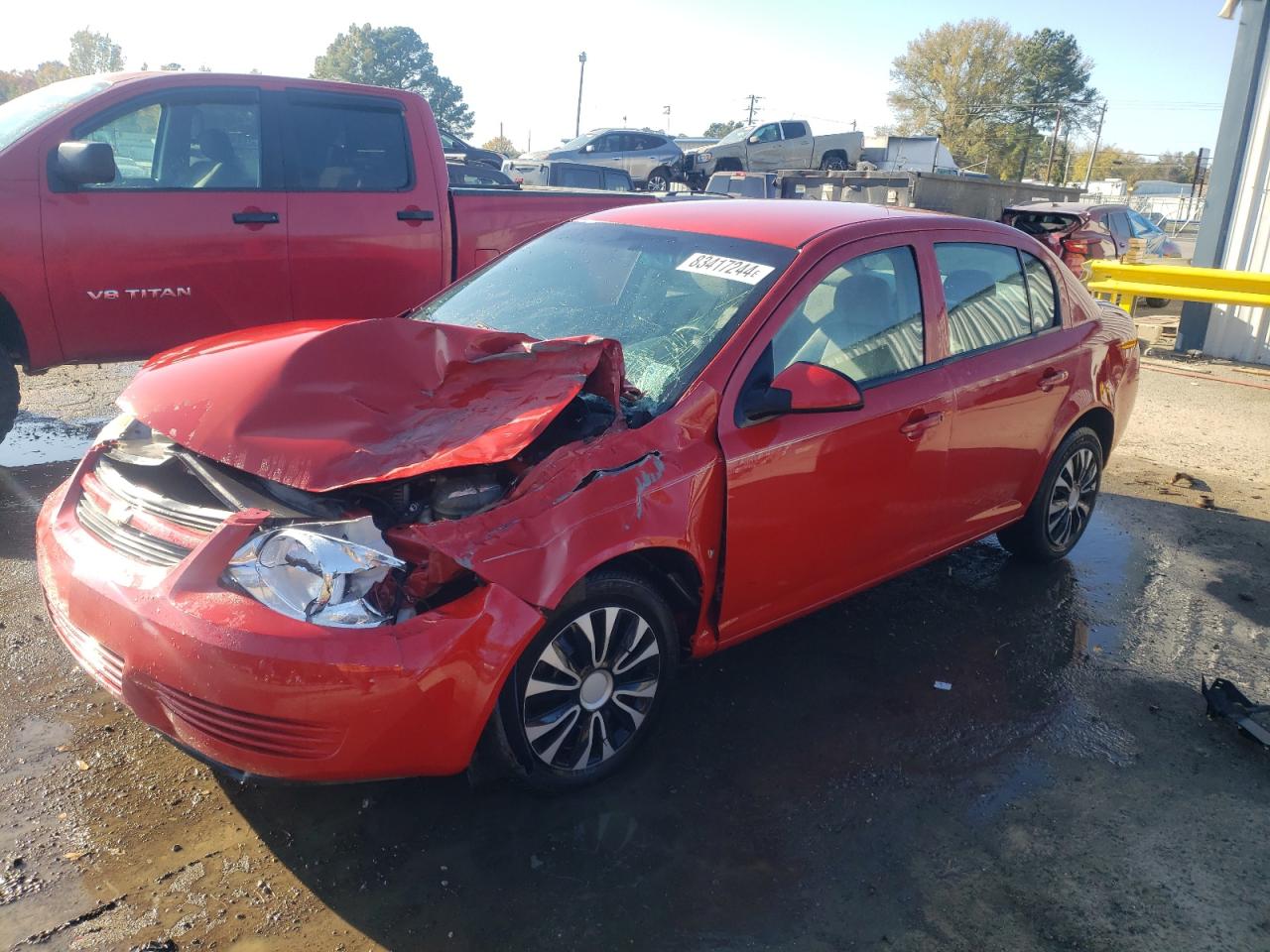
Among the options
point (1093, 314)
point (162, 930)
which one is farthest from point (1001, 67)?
point (162, 930)

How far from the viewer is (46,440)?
6.24 meters

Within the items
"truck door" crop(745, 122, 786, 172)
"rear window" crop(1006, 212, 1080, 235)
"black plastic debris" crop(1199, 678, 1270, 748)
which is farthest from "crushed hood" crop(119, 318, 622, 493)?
"truck door" crop(745, 122, 786, 172)

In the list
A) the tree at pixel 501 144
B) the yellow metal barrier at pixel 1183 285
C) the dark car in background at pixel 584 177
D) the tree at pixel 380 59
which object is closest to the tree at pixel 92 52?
the tree at pixel 380 59

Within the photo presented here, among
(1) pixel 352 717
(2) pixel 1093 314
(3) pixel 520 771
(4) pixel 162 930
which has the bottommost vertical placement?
(4) pixel 162 930

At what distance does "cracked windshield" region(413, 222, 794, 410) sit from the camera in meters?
3.44

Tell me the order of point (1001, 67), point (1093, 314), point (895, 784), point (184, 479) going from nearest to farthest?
1. point (184, 479)
2. point (895, 784)
3. point (1093, 314)
4. point (1001, 67)

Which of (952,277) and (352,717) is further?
(952,277)

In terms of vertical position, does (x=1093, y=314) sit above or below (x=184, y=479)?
above

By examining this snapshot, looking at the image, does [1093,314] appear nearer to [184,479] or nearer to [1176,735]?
[1176,735]

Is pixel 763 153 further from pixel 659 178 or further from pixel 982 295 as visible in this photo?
pixel 982 295

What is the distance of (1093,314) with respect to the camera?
198 inches

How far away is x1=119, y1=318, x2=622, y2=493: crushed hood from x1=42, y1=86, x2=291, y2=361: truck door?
7.86 ft

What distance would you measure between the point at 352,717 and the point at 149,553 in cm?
81

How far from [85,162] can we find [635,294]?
3.30 m
